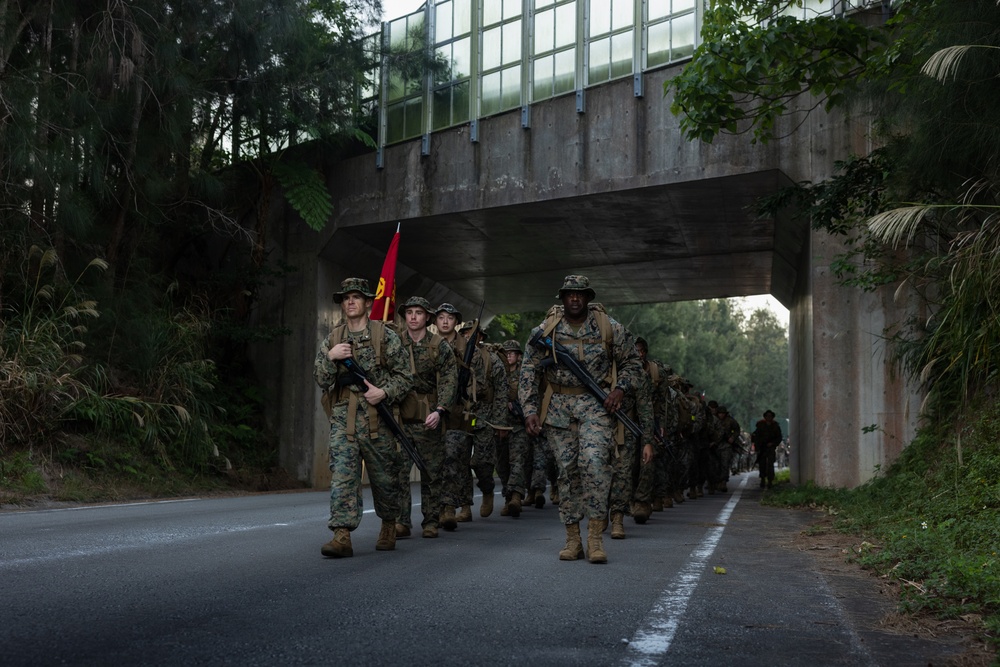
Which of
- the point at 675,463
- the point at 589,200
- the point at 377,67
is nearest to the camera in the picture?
the point at 675,463

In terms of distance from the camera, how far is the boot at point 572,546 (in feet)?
25.8

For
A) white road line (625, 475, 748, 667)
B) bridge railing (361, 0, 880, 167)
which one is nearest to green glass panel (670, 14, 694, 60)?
bridge railing (361, 0, 880, 167)

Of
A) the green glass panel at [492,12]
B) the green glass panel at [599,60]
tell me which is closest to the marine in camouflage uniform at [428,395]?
the green glass panel at [599,60]

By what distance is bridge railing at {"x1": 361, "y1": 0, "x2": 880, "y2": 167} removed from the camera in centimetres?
1838

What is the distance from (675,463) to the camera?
16391 millimetres

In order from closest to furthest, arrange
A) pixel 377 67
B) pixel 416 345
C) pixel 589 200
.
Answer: pixel 416 345 < pixel 589 200 < pixel 377 67

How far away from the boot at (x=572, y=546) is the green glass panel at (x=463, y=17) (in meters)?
15.4

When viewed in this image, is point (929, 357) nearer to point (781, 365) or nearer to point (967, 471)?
point (967, 471)

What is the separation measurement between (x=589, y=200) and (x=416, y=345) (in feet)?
31.8

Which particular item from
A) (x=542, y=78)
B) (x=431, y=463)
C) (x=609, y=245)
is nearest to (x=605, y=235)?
(x=609, y=245)

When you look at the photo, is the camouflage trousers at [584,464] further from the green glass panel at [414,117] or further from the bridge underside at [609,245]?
the green glass panel at [414,117]

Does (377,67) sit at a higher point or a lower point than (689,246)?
higher

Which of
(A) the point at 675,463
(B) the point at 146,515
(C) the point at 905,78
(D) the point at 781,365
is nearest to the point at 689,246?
(A) the point at 675,463

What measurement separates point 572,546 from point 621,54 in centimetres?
1283
